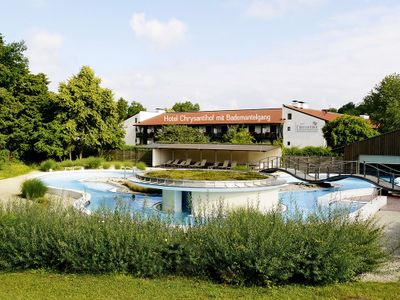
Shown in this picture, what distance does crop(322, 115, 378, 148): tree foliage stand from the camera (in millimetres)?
35688

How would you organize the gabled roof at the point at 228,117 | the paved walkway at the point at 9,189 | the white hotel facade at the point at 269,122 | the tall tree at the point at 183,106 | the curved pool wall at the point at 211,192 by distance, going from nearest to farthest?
the curved pool wall at the point at 211,192 → the paved walkway at the point at 9,189 → the white hotel facade at the point at 269,122 → the gabled roof at the point at 228,117 → the tall tree at the point at 183,106

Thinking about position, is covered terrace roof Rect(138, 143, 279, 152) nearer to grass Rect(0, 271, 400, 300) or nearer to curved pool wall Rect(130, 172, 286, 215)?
curved pool wall Rect(130, 172, 286, 215)

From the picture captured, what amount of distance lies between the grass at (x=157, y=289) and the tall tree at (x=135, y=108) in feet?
211

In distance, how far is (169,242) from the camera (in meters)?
6.80

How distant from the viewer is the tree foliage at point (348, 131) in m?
35.7

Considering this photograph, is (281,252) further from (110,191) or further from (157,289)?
(110,191)

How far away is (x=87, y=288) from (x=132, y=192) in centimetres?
1462

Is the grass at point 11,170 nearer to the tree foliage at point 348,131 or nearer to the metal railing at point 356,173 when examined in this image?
the metal railing at point 356,173

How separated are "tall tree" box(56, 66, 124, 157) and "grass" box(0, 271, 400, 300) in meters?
29.6

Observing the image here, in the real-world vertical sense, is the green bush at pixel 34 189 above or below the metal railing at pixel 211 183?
below

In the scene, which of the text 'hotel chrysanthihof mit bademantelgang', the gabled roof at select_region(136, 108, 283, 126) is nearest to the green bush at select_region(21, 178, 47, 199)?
the gabled roof at select_region(136, 108, 283, 126)

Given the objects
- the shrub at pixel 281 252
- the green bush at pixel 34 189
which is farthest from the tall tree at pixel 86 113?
the shrub at pixel 281 252

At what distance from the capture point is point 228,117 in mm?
45188

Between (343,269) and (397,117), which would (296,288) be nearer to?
(343,269)
